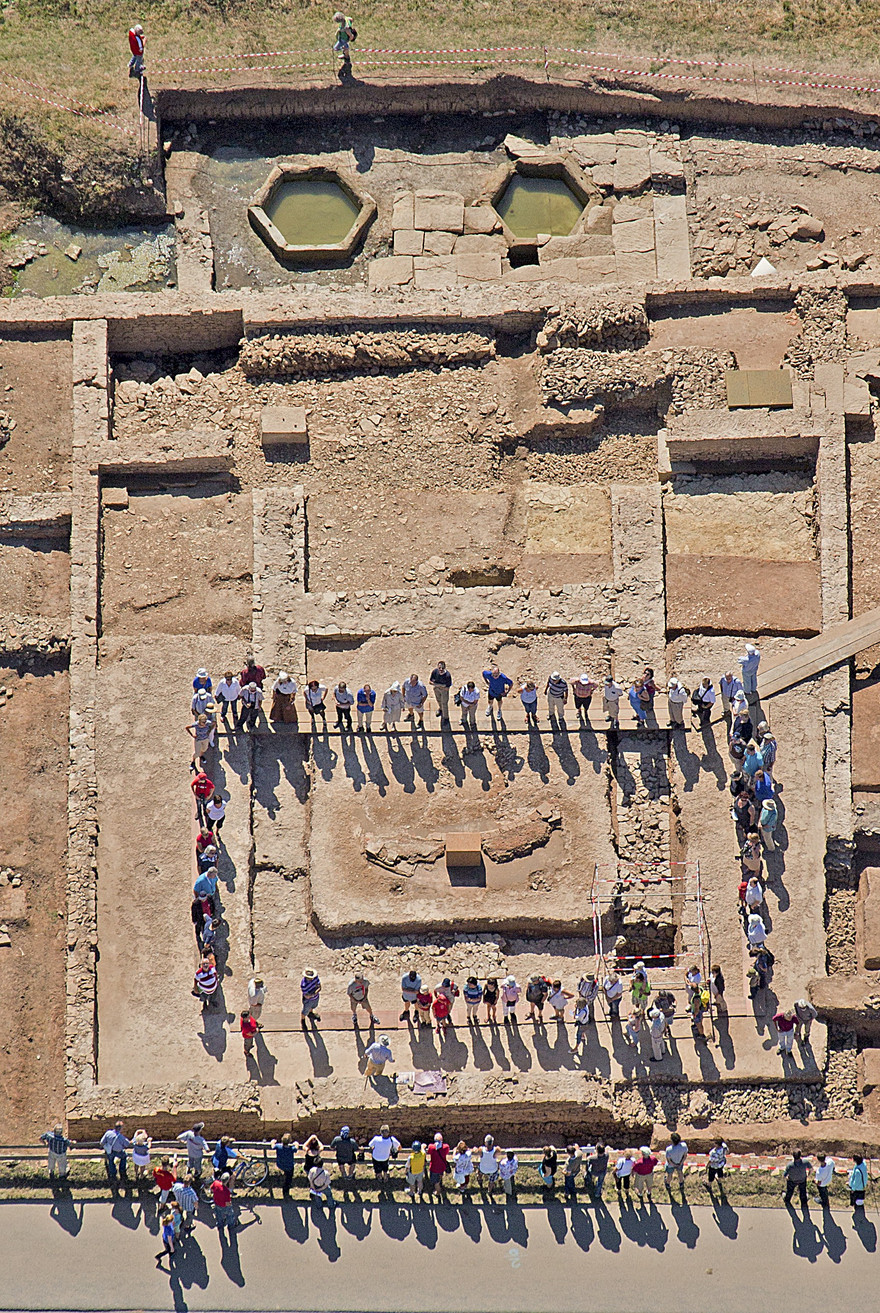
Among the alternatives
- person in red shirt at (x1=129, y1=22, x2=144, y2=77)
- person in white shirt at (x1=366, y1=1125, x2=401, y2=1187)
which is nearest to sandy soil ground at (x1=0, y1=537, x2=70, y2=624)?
person in white shirt at (x1=366, y1=1125, x2=401, y2=1187)

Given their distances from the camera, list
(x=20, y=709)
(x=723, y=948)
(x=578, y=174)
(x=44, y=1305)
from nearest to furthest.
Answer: (x=44, y=1305), (x=723, y=948), (x=20, y=709), (x=578, y=174)

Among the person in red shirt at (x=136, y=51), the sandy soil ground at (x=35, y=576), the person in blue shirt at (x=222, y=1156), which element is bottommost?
the person in blue shirt at (x=222, y=1156)

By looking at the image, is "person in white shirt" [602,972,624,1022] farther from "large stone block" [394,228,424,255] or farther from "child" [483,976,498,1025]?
"large stone block" [394,228,424,255]

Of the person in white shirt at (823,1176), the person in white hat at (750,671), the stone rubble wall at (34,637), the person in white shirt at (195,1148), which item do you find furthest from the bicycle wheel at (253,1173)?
the person in white hat at (750,671)

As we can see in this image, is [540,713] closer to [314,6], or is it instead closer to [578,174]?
[578,174]

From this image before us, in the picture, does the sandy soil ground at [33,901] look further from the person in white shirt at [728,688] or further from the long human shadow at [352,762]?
the person in white shirt at [728,688]

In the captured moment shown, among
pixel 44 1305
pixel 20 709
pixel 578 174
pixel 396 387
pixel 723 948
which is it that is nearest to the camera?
pixel 44 1305

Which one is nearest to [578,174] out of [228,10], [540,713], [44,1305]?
[228,10]

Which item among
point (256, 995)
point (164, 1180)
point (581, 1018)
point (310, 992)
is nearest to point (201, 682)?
point (256, 995)
